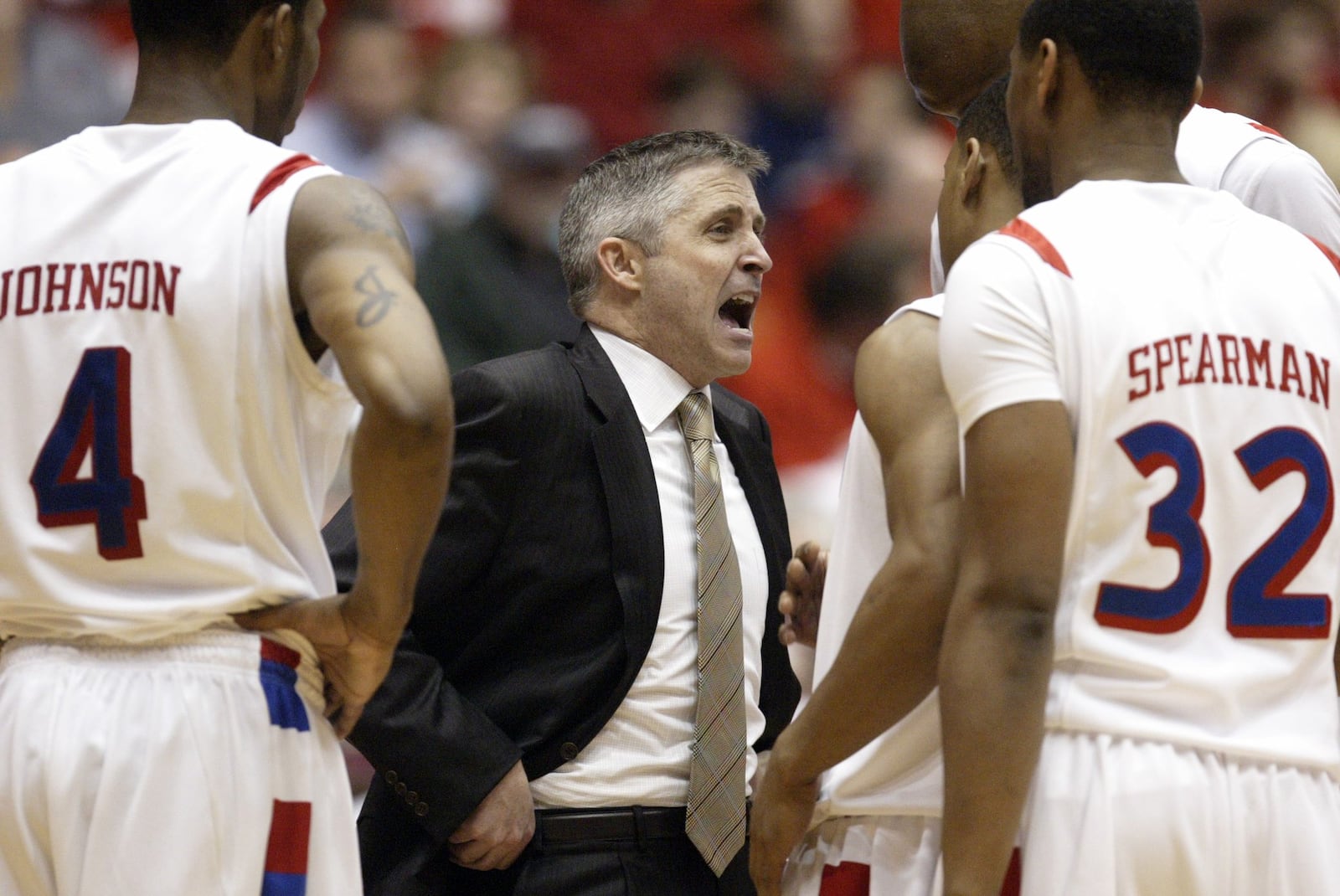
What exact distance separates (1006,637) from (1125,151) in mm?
867

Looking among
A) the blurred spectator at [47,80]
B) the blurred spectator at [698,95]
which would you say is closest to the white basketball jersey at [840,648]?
the blurred spectator at [47,80]

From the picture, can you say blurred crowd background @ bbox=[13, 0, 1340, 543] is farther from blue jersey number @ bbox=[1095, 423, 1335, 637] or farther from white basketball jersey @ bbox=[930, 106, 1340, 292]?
blue jersey number @ bbox=[1095, 423, 1335, 637]

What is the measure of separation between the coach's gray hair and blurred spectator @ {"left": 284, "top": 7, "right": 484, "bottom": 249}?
3.45 meters

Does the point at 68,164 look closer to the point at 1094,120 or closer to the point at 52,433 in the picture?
the point at 52,433

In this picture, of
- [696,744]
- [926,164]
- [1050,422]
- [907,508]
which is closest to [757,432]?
[696,744]

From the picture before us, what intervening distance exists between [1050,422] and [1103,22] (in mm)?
709

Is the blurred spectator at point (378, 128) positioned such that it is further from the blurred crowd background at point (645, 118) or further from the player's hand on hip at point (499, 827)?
the player's hand on hip at point (499, 827)

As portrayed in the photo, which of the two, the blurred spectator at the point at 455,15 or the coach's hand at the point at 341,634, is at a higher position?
the blurred spectator at the point at 455,15

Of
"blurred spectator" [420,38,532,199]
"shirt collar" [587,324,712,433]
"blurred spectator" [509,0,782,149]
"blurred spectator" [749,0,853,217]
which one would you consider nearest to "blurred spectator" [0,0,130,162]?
"blurred spectator" [420,38,532,199]

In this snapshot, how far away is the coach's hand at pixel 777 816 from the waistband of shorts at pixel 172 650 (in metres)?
0.87

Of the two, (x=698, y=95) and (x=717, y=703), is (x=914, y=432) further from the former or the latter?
(x=698, y=95)

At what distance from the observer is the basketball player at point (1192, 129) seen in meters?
3.69

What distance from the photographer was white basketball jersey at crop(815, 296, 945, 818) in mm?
3082

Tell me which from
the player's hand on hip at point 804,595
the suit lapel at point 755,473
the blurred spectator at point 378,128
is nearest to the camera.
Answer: the player's hand on hip at point 804,595
